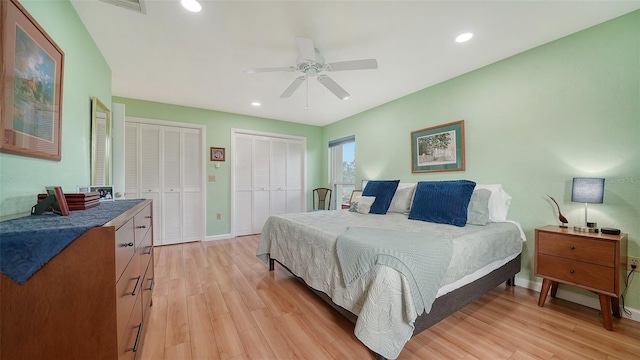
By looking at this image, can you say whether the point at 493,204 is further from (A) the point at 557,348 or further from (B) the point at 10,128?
(B) the point at 10,128

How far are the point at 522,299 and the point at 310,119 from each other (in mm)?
4235

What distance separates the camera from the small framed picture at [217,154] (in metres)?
4.19

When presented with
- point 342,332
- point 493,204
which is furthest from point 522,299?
point 342,332

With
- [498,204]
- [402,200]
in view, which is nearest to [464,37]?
[498,204]

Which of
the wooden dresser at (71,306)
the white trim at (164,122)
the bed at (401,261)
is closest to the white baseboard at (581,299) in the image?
the bed at (401,261)

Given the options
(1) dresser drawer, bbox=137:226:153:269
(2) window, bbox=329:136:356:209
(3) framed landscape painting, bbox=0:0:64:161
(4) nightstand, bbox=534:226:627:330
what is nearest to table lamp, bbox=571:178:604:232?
(4) nightstand, bbox=534:226:627:330

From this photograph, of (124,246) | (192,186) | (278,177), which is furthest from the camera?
(278,177)

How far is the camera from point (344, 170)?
16.4ft

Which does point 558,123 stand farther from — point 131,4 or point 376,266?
point 131,4

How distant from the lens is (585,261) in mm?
1745

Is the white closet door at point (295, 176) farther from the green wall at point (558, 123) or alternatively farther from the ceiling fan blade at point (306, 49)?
the ceiling fan blade at point (306, 49)

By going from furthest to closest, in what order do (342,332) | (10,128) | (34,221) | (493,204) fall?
1. (493,204)
2. (342,332)
3. (10,128)
4. (34,221)

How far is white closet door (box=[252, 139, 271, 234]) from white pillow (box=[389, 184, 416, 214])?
9.04 feet

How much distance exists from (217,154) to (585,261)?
4.85 m
